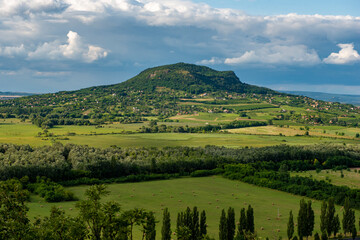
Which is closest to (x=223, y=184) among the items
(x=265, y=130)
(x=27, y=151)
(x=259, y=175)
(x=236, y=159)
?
(x=259, y=175)

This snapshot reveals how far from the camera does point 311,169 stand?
110 meters

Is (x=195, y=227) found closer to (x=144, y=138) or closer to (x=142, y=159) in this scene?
(x=142, y=159)

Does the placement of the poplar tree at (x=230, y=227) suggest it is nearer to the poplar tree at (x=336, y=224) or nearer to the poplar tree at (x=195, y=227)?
the poplar tree at (x=195, y=227)

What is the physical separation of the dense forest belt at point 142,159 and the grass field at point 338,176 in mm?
6297

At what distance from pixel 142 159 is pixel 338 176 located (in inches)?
2225

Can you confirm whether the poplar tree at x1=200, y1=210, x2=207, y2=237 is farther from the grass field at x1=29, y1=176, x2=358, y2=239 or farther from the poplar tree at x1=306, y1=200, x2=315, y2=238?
the poplar tree at x1=306, y1=200, x2=315, y2=238

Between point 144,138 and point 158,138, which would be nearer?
point 144,138

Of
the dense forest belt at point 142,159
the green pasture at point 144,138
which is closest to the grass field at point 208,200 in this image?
the dense forest belt at point 142,159

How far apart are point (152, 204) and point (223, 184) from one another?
2522cm

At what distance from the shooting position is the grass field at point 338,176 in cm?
8988

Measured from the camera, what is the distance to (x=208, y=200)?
73.2 meters

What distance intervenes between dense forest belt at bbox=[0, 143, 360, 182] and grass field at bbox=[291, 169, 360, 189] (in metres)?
6.30

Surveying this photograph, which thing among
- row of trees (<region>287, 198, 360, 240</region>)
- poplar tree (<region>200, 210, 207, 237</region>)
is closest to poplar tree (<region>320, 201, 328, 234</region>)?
row of trees (<region>287, 198, 360, 240</region>)

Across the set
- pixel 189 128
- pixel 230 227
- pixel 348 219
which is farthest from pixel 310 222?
pixel 189 128
